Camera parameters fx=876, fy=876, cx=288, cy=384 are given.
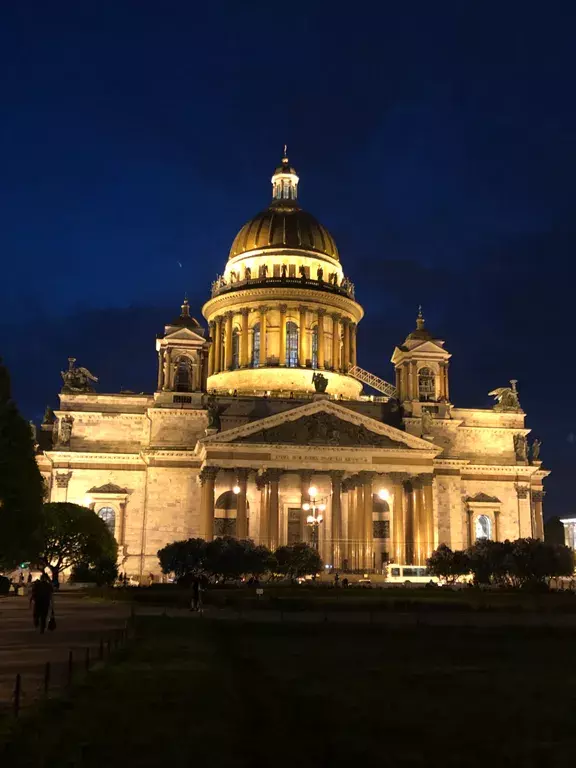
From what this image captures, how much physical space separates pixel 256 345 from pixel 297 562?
31.7 metres

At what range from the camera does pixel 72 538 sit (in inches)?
2229

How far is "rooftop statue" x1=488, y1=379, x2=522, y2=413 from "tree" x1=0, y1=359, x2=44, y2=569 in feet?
166

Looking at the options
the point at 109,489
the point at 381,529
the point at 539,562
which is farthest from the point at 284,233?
the point at 539,562

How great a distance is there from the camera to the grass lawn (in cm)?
1080

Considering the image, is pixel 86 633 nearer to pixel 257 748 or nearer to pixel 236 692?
pixel 236 692

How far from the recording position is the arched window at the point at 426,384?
78625mm

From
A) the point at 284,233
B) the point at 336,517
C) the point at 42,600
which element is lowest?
the point at 42,600

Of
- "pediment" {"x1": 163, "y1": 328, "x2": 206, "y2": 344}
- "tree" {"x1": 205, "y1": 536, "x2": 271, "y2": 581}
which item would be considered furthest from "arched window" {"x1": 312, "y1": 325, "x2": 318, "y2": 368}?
"tree" {"x1": 205, "y1": 536, "x2": 271, "y2": 581}

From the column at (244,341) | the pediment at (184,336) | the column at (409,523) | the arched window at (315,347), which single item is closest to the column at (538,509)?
the column at (409,523)

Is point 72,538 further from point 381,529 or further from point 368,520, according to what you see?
point 381,529

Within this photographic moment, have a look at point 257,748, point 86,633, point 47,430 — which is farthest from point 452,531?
point 257,748

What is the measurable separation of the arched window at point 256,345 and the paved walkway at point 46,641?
43999mm

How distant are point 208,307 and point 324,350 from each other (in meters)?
13.2

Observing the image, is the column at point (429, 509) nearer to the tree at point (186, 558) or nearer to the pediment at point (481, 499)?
the pediment at point (481, 499)
